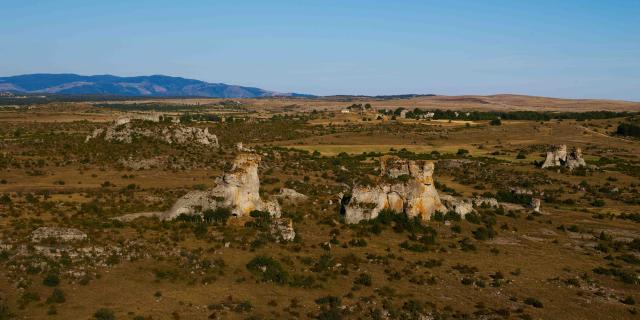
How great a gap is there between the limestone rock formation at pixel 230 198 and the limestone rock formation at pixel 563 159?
194ft

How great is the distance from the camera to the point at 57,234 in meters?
34.4

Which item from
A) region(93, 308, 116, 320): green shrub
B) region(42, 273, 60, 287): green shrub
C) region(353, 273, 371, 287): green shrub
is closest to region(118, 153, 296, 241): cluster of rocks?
region(353, 273, 371, 287): green shrub

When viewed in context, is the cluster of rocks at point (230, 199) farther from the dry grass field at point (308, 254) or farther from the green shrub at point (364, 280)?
the green shrub at point (364, 280)

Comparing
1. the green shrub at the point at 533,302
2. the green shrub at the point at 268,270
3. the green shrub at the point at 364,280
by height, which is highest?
the green shrub at the point at 268,270

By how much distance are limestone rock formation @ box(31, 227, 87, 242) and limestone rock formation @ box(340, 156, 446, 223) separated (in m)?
19.8

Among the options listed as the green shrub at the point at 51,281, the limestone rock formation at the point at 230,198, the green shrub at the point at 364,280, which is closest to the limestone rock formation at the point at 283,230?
the limestone rock formation at the point at 230,198

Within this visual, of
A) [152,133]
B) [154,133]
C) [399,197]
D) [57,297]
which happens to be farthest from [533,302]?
[152,133]

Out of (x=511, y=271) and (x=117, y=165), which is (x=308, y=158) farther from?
(x=511, y=271)

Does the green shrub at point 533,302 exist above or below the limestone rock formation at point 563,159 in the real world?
below

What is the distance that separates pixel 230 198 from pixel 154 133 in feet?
169

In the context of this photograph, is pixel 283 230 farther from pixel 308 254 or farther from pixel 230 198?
pixel 230 198

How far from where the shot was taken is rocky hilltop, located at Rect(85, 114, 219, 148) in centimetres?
8812

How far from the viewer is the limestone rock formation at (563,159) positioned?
85500 millimetres

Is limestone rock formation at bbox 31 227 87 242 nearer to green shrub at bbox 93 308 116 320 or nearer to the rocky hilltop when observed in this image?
green shrub at bbox 93 308 116 320
